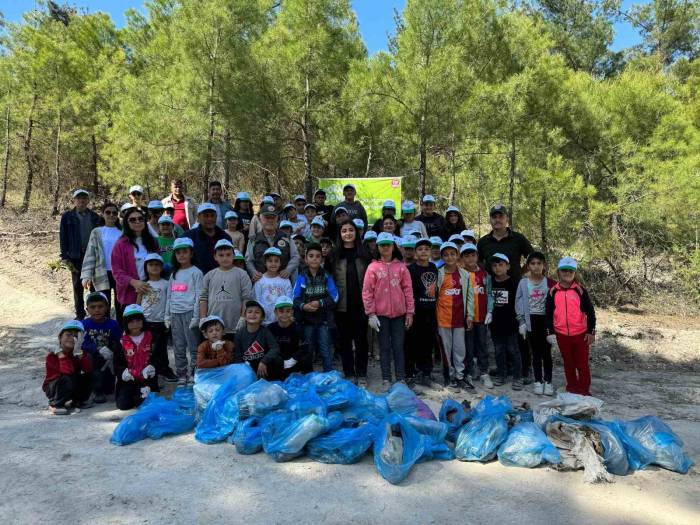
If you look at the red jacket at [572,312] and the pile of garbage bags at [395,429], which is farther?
the red jacket at [572,312]

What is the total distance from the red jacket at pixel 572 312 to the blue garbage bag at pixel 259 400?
9.69 feet

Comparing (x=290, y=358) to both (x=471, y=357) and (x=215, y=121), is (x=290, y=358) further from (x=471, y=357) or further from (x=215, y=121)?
(x=215, y=121)

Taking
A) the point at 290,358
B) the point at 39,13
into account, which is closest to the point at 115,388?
the point at 290,358

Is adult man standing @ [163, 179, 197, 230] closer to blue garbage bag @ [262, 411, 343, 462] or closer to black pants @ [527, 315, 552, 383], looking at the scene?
blue garbage bag @ [262, 411, 343, 462]

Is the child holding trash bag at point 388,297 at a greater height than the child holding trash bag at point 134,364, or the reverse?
the child holding trash bag at point 388,297

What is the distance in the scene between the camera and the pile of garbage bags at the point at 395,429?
329cm

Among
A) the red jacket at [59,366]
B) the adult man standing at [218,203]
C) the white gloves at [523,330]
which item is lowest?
the red jacket at [59,366]

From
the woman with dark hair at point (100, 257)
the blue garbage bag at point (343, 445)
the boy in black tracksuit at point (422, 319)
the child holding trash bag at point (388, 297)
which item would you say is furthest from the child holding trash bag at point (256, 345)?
the woman with dark hair at point (100, 257)

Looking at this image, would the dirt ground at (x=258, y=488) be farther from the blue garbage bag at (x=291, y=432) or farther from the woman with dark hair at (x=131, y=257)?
the woman with dark hair at (x=131, y=257)

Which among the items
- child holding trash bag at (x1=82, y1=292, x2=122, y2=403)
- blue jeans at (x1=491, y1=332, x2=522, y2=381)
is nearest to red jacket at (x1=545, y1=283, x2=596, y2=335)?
blue jeans at (x1=491, y1=332, x2=522, y2=381)

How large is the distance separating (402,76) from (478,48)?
2282 mm

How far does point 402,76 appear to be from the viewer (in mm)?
10023

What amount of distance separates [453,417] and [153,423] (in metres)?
2.49

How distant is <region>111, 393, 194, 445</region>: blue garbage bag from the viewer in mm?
3707
